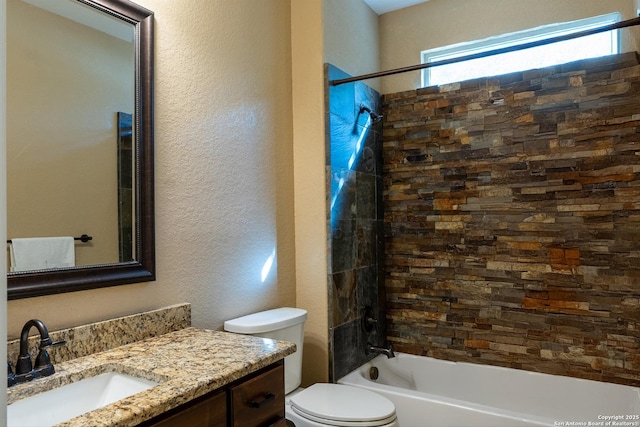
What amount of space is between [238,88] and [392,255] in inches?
63.4

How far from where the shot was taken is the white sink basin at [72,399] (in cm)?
107

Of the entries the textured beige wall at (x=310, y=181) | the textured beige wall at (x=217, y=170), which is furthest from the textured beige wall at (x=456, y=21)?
the textured beige wall at (x=217, y=170)

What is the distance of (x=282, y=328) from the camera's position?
6.54ft

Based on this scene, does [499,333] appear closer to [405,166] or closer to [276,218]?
[405,166]

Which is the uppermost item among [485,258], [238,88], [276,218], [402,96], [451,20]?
[451,20]

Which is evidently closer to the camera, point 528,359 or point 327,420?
point 327,420

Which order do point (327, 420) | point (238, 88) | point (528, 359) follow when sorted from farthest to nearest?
point (528, 359)
point (238, 88)
point (327, 420)

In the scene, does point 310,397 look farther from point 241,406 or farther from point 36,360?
point 36,360

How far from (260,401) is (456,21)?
2812mm

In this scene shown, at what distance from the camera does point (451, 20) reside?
3027 millimetres

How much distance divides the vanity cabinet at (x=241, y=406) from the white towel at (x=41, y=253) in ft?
2.12

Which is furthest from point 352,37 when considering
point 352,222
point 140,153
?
point 140,153

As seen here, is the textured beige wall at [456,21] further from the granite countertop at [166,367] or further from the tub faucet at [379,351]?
the granite countertop at [166,367]

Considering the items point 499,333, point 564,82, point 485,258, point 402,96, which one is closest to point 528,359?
point 499,333
